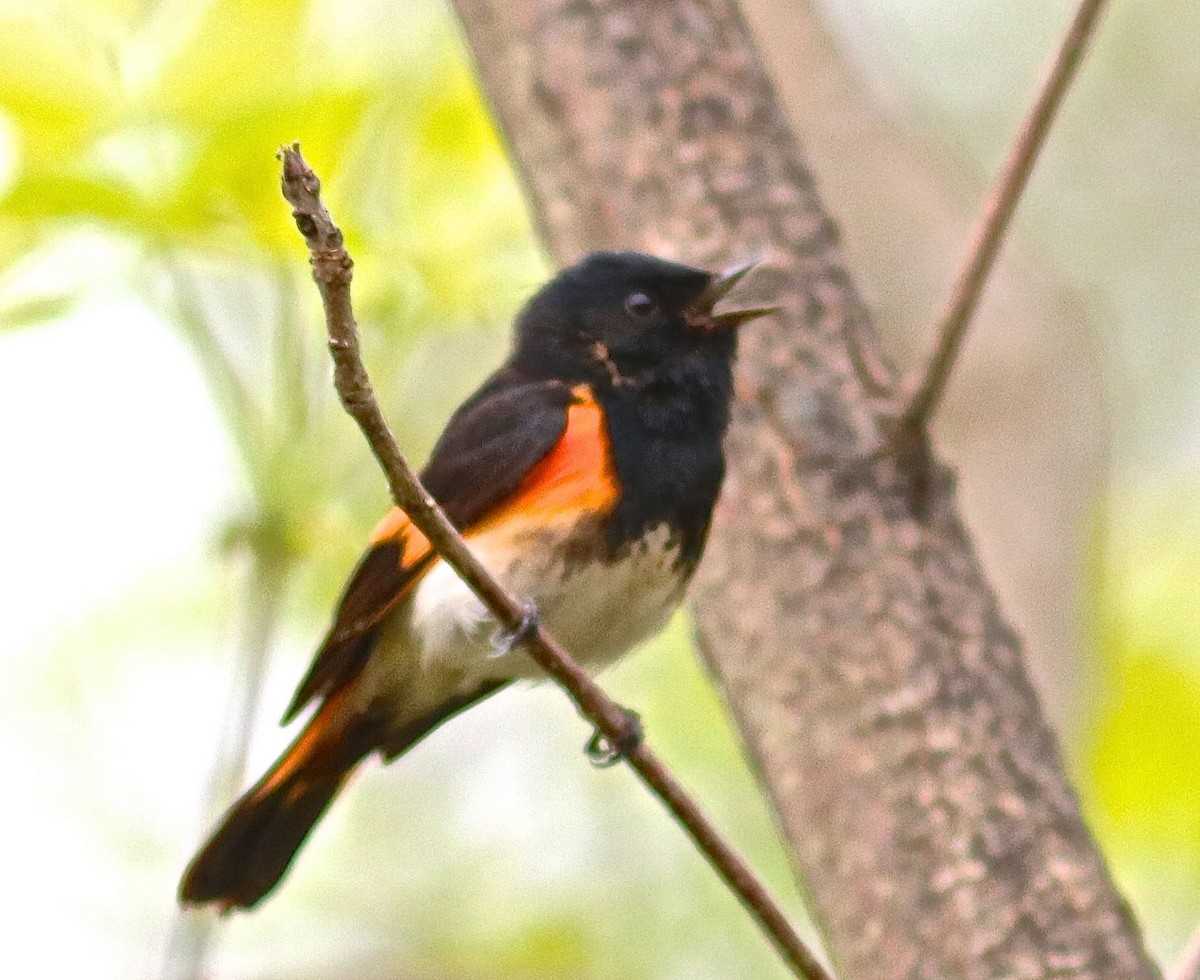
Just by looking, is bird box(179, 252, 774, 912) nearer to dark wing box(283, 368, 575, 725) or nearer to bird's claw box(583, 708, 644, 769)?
dark wing box(283, 368, 575, 725)

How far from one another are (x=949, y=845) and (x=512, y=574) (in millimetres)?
823

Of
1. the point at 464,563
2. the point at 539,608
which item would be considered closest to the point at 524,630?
the point at 464,563

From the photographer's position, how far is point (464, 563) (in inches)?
76.6

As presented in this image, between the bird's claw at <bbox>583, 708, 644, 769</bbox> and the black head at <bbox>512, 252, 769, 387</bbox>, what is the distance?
660 mm

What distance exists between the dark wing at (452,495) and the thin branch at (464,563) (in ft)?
1.68

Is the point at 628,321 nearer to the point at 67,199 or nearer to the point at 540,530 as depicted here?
the point at 540,530

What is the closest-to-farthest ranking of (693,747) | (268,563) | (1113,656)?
1. (268,563)
2. (1113,656)
3. (693,747)

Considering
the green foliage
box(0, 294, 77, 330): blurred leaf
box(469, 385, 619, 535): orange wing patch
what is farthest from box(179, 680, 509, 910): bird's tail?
the green foliage

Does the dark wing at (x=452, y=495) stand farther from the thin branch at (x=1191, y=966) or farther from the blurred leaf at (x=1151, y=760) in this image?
the blurred leaf at (x=1151, y=760)

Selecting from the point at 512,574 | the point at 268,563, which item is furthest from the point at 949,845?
the point at 268,563

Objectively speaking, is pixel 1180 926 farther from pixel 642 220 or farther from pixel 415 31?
pixel 415 31

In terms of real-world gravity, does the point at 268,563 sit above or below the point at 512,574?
above

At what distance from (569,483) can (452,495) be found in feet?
0.71

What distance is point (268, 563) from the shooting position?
2.37 m
